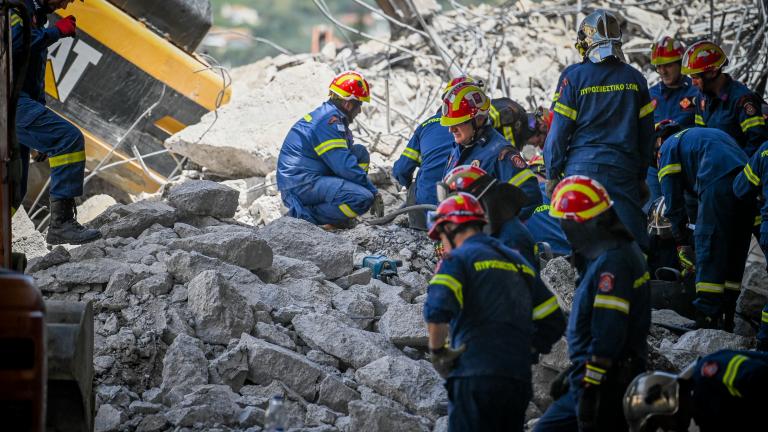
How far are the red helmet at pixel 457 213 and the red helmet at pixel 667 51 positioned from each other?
4.54 meters

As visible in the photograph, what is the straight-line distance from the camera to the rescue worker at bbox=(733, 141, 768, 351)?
267 inches

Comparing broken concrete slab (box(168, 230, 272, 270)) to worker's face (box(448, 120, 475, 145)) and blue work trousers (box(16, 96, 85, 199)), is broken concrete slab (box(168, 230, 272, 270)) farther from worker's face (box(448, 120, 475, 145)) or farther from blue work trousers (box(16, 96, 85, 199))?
worker's face (box(448, 120, 475, 145))

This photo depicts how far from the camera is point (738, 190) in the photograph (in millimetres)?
7379

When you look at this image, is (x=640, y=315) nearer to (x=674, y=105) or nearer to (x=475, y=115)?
(x=475, y=115)

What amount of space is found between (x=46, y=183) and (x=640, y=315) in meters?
7.29

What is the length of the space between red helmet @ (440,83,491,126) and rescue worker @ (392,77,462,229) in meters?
1.39

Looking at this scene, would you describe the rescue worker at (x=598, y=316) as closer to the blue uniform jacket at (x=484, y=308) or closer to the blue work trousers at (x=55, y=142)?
the blue uniform jacket at (x=484, y=308)

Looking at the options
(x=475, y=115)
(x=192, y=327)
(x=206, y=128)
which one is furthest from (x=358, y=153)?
(x=192, y=327)

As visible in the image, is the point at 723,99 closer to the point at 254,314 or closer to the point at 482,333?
the point at 254,314

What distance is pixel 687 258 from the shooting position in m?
8.22

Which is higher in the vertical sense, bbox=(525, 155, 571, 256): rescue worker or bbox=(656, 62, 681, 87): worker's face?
bbox=(656, 62, 681, 87): worker's face

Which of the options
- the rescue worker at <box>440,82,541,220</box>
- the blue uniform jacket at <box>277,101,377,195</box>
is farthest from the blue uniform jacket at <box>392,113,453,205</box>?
the rescue worker at <box>440,82,541,220</box>

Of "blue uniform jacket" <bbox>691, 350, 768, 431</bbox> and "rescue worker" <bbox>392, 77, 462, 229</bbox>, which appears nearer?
"blue uniform jacket" <bbox>691, 350, 768, 431</bbox>

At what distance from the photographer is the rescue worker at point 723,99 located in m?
8.17
